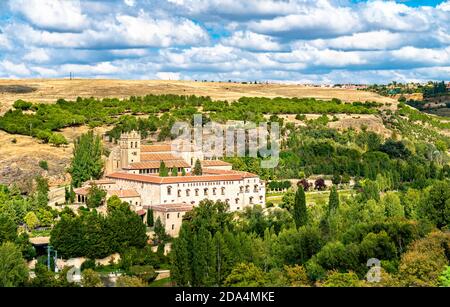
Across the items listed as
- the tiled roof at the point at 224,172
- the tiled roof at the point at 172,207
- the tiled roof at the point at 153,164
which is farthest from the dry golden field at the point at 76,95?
the tiled roof at the point at 172,207

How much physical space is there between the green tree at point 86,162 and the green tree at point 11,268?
23939 mm

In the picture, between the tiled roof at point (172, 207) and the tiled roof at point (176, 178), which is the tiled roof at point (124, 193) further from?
the tiled roof at point (172, 207)

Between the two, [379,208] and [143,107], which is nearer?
[379,208]

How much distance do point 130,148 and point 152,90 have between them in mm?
62998

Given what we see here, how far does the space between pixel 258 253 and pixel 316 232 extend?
13.5 feet

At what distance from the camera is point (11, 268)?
134ft

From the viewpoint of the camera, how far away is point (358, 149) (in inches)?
3565

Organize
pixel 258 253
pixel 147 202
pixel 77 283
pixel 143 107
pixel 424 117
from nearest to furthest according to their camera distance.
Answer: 1. pixel 77 283
2. pixel 258 253
3. pixel 147 202
4. pixel 143 107
5. pixel 424 117

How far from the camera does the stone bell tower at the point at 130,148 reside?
64750 millimetres

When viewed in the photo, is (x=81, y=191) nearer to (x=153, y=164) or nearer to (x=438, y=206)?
(x=153, y=164)

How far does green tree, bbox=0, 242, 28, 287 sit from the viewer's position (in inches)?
1535
